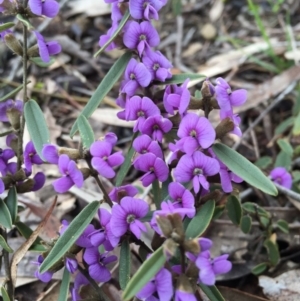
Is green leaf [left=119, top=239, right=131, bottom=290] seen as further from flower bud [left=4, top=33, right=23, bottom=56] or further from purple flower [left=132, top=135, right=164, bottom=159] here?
flower bud [left=4, top=33, right=23, bottom=56]

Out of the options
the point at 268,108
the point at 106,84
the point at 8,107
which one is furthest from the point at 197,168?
the point at 268,108

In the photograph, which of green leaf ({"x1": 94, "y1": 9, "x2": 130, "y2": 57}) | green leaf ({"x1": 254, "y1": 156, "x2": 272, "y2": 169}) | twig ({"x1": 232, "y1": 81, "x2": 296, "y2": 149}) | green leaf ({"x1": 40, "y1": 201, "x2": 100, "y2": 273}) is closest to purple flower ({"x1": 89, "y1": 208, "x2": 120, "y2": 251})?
green leaf ({"x1": 40, "y1": 201, "x2": 100, "y2": 273})

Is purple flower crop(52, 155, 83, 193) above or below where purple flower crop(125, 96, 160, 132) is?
below

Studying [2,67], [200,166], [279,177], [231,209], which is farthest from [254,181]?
[2,67]

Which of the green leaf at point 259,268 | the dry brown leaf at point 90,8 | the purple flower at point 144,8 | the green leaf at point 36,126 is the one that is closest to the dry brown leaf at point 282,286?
the green leaf at point 259,268

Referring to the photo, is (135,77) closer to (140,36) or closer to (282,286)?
(140,36)

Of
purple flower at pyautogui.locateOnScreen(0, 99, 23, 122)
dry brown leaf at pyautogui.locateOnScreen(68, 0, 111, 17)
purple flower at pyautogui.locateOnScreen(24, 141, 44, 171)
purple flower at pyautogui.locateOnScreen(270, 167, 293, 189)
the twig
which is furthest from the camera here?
dry brown leaf at pyautogui.locateOnScreen(68, 0, 111, 17)
